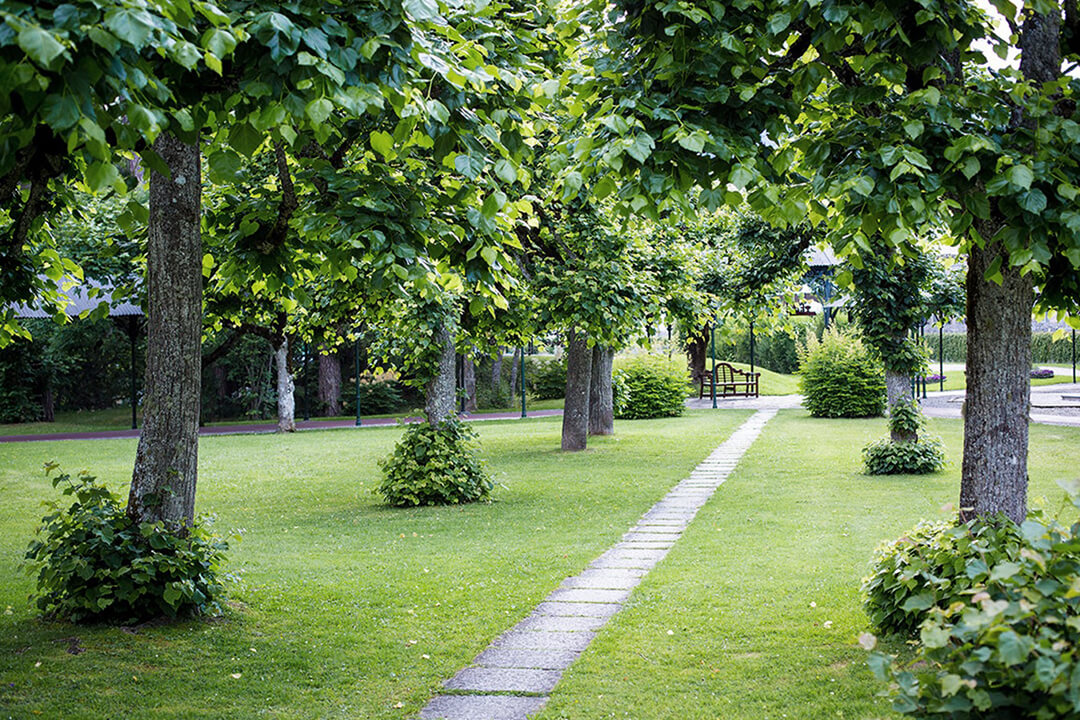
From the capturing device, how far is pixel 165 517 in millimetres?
5695

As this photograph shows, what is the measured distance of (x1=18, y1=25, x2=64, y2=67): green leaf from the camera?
2093mm

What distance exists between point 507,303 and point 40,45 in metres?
4.57

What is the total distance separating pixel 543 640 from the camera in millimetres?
5555

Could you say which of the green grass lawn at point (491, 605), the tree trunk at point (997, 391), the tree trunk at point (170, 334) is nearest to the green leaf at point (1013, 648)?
the green grass lawn at point (491, 605)

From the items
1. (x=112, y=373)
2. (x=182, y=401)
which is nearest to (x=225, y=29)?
(x=182, y=401)

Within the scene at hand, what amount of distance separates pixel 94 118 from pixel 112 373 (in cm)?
3371

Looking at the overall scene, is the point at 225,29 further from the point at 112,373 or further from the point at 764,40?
the point at 112,373

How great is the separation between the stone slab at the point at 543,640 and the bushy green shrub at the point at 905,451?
876cm

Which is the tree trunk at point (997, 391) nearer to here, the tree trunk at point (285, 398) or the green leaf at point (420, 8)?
the green leaf at point (420, 8)

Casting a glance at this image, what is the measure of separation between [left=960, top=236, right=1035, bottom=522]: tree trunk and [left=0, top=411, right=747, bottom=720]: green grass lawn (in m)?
3.01

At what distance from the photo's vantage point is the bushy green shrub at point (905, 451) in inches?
513

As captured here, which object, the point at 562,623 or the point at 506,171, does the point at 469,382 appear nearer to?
the point at 562,623

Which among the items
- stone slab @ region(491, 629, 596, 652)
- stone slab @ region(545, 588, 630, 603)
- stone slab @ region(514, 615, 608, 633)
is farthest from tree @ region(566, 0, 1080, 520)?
stone slab @ region(545, 588, 630, 603)

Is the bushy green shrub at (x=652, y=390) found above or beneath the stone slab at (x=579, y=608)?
above
